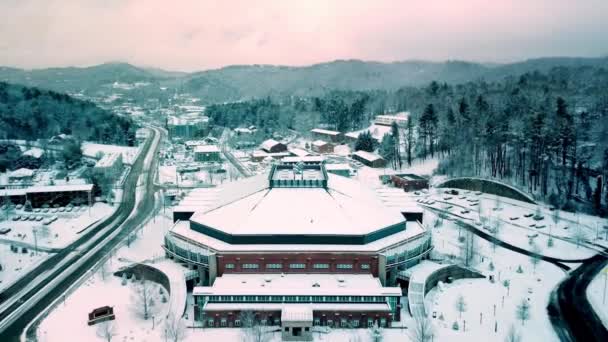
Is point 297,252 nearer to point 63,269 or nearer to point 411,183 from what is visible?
point 63,269

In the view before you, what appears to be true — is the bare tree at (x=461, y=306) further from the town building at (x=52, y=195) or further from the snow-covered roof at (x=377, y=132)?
the snow-covered roof at (x=377, y=132)

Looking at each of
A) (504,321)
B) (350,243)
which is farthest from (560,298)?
(350,243)

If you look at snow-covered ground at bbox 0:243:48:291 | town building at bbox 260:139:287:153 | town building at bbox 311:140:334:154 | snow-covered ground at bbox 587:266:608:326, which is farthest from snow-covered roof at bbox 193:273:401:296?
town building at bbox 311:140:334:154

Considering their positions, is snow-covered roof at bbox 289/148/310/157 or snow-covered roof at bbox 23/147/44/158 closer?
snow-covered roof at bbox 23/147/44/158

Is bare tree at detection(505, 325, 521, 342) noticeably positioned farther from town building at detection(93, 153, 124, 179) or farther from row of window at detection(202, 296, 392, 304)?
town building at detection(93, 153, 124, 179)

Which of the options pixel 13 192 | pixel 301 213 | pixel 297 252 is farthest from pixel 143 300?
pixel 13 192

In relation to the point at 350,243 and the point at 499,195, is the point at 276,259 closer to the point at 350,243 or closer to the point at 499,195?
the point at 350,243
